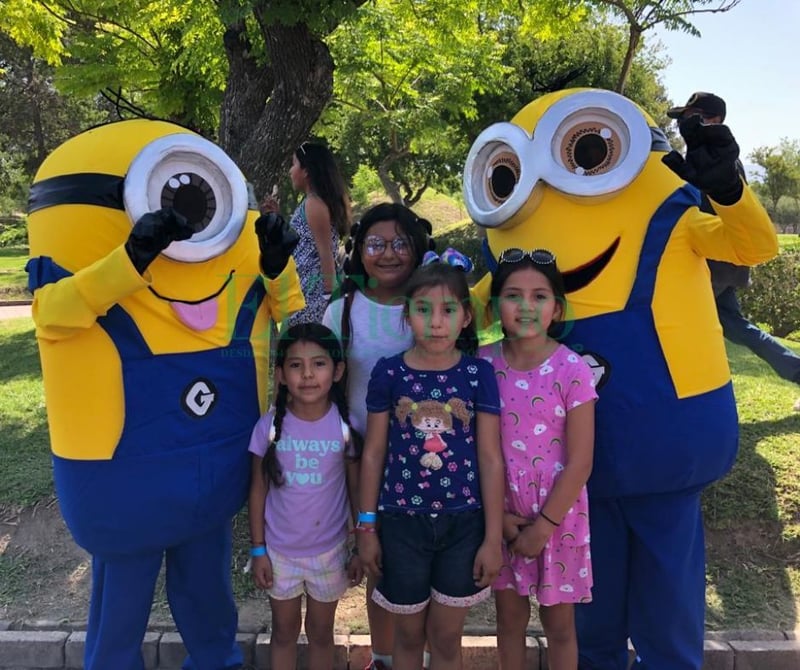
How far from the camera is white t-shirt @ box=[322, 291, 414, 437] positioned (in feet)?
7.85

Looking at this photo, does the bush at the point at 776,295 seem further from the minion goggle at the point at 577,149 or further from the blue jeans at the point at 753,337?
the minion goggle at the point at 577,149

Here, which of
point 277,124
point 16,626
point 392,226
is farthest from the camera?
point 277,124

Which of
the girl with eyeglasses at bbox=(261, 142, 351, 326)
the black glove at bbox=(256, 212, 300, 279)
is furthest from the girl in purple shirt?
the girl with eyeglasses at bbox=(261, 142, 351, 326)

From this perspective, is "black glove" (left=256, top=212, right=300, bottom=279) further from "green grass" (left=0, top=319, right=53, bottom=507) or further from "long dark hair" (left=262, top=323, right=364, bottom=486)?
"green grass" (left=0, top=319, right=53, bottom=507)

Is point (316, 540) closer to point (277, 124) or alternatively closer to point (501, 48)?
point (277, 124)

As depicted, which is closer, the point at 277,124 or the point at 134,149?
the point at 134,149

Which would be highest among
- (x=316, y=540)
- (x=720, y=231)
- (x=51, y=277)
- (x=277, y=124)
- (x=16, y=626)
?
(x=277, y=124)

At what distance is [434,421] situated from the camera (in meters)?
2.09

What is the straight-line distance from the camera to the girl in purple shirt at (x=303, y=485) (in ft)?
7.48

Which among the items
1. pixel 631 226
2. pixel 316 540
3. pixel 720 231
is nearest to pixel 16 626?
pixel 316 540

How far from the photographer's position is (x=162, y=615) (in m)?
3.02

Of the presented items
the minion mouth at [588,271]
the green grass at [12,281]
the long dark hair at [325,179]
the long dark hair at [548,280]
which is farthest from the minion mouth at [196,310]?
the green grass at [12,281]

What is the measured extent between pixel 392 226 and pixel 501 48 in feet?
34.4

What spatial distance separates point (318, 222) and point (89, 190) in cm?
155
